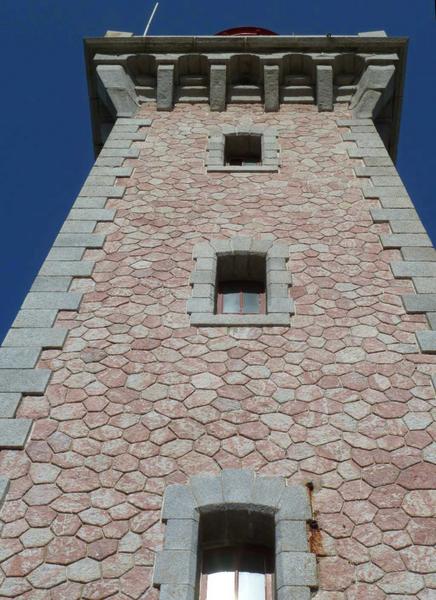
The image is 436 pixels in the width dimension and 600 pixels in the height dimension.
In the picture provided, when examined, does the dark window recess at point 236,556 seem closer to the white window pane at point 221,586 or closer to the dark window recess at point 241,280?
the white window pane at point 221,586

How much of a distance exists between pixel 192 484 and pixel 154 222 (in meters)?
4.12

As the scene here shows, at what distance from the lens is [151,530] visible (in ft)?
17.1

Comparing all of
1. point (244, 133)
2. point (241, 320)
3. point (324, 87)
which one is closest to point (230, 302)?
point (241, 320)

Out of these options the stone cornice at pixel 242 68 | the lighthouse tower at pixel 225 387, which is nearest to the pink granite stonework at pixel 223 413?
the lighthouse tower at pixel 225 387

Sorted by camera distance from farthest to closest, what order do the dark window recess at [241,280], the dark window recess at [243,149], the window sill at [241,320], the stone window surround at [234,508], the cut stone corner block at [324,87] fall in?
the cut stone corner block at [324,87] < the dark window recess at [243,149] < the dark window recess at [241,280] < the window sill at [241,320] < the stone window surround at [234,508]

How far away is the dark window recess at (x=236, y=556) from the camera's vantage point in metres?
5.21

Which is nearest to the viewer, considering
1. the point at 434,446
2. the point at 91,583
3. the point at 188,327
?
the point at 91,583

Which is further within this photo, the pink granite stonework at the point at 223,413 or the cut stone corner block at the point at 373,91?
the cut stone corner block at the point at 373,91

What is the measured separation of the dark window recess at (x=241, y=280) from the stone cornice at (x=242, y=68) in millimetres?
4868

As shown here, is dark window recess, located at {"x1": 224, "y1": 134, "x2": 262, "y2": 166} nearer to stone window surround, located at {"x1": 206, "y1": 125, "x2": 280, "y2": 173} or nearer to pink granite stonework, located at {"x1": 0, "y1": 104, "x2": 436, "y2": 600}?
stone window surround, located at {"x1": 206, "y1": 125, "x2": 280, "y2": 173}

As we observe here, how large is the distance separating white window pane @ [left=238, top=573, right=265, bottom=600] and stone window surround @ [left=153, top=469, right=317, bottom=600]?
0.86ft

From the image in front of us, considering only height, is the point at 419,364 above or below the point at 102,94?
below

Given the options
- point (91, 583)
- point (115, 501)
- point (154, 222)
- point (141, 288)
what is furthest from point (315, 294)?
point (91, 583)

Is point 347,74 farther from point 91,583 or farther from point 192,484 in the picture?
point 91,583
